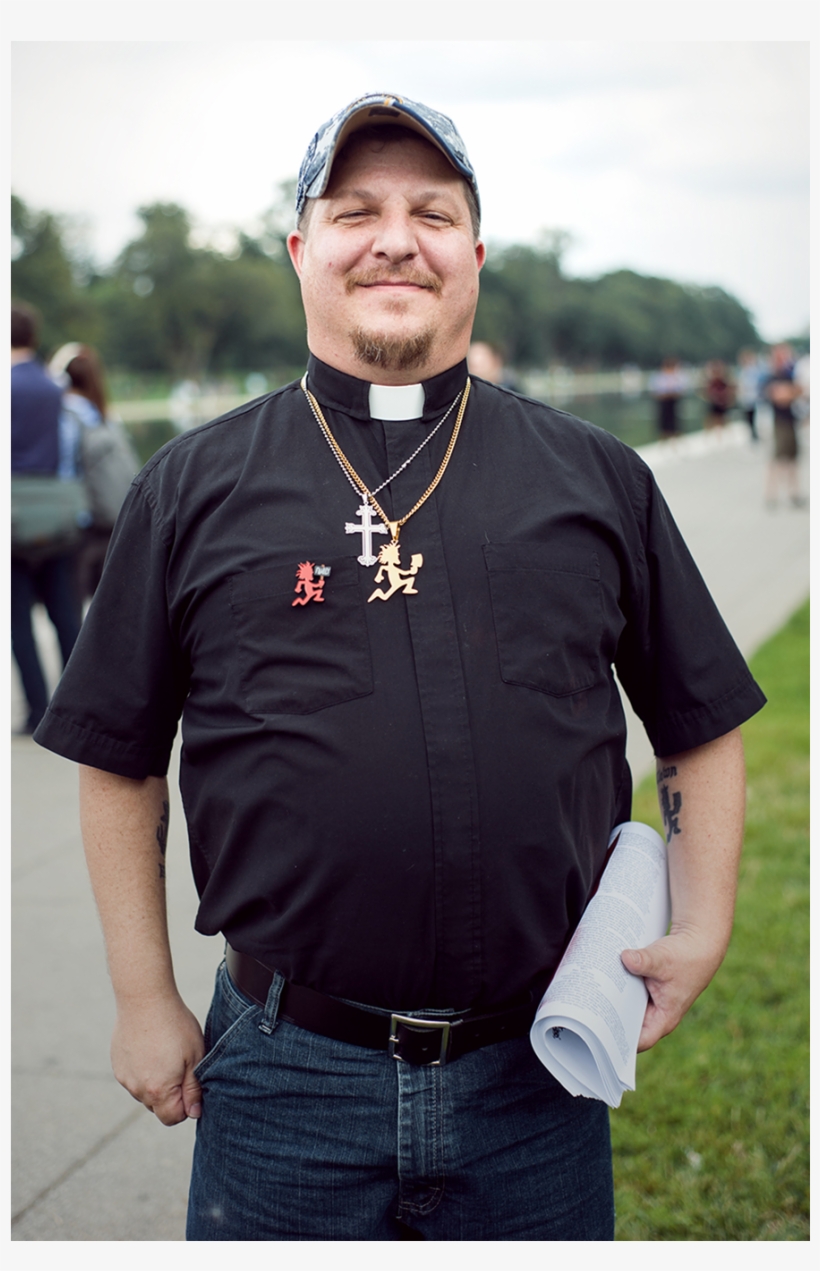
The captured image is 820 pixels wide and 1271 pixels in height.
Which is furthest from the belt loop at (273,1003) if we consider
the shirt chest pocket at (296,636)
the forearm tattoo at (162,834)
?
the shirt chest pocket at (296,636)

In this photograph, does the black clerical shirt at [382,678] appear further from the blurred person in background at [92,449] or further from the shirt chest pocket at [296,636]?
the blurred person in background at [92,449]

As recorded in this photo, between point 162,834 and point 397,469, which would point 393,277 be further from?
point 162,834

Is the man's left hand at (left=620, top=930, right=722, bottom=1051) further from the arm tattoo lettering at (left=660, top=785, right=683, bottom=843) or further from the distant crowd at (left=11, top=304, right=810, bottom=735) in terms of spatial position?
the distant crowd at (left=11, top=304, right=810, bottom=735)

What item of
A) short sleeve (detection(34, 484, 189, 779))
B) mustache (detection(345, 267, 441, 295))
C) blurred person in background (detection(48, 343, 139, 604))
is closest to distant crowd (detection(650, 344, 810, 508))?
blurred person in background (detection(48, 343, 139, 604))

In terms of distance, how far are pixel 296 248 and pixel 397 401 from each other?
1.08ft

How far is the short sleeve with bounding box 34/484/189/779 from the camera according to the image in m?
1.84

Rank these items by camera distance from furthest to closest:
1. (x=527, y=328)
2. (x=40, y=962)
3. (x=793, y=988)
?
(x=527, y=328), (x=40, y=962), (x=793, y=988)

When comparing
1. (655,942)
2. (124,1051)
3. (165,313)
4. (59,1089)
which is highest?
(165,313)

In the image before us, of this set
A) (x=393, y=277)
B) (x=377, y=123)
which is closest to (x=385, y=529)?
(x=393, y=277)

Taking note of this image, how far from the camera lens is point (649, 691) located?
2.01m
